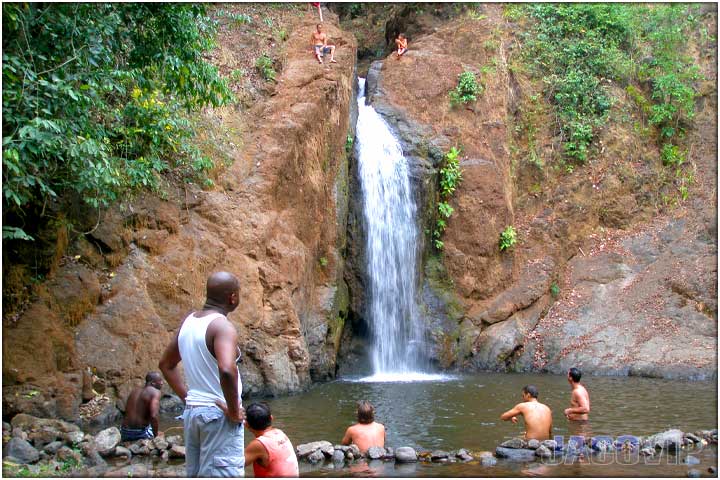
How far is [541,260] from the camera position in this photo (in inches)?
762

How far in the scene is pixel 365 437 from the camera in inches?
323

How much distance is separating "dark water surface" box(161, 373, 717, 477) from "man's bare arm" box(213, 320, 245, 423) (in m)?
3.80

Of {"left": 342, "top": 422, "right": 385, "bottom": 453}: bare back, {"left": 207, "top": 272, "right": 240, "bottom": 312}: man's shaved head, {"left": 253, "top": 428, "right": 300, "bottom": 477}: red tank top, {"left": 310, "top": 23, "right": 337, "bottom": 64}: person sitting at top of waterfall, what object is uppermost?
{"left": 310, "top": 23, "right": 337, "bottom": 64}: person sitting at top of waterfall

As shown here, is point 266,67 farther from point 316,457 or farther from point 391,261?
point 316,457

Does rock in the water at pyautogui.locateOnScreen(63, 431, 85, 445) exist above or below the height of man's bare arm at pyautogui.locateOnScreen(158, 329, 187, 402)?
below

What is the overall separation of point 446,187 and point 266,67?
572 centimetres

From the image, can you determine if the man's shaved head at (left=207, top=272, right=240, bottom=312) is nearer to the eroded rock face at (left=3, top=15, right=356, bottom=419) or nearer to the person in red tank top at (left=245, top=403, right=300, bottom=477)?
the person in red tank top at (left=245, top=403, right=300, bottom=477)

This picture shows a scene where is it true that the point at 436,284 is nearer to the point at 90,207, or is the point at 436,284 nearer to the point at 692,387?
the point at 692,387

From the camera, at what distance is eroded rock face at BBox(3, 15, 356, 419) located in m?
10.8

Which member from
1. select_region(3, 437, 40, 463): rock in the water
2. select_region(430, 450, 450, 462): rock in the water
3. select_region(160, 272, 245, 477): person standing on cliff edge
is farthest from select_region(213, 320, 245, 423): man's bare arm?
select_region(3, 437, 40, 463): rock in the water

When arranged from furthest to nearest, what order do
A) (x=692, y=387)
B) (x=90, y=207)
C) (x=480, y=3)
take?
1. (x=480, y=3)
2. (x=692, y=387)
3. (x=90, y=207)

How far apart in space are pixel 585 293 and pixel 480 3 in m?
11.1

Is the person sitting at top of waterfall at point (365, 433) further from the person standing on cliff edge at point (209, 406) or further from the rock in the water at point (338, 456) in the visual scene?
the person standing on cliff edge at point (209, 406)

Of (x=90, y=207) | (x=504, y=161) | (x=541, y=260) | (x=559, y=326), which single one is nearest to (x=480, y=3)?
(x=504, y=161)
